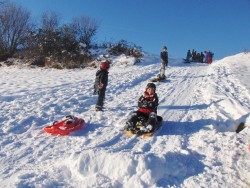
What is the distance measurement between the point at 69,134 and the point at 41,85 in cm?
698

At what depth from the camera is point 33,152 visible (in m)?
6.01

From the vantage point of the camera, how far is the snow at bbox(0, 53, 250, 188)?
4.69 meters

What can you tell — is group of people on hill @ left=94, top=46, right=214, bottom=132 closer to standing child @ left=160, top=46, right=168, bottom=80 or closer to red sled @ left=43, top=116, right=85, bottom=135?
red sled @ left=43, top=116, right=85, bottom=135

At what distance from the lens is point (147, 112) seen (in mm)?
7836

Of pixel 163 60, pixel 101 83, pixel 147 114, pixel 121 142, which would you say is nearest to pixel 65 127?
pixel 121 142

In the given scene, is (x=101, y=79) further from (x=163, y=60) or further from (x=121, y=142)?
(x=163, y=60)

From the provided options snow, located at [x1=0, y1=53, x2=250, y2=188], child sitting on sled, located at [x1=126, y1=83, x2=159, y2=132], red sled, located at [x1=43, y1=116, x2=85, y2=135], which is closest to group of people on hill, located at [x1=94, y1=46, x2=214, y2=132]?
child sitting on sled, located at [x1=126, y1=83, x2=159, y2=132]

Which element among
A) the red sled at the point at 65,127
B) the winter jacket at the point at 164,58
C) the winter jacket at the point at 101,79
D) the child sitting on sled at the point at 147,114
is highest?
the winter jacket at the point at 164,58

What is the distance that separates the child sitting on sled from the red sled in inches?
46.2

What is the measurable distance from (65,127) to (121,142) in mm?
1426

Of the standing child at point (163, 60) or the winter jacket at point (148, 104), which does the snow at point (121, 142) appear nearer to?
the winter jacket at point (148, 104)

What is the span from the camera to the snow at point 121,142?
469 centimetres

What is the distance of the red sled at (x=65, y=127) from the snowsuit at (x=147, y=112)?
122 cm

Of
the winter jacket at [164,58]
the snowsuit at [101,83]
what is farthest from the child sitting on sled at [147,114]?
the winter jacket at [164,58]
